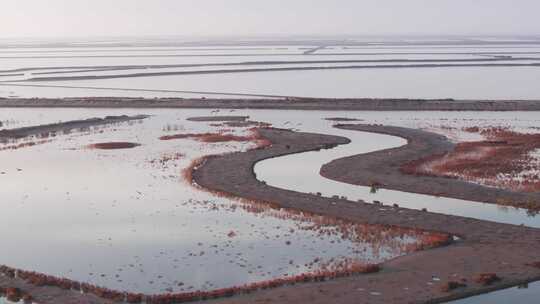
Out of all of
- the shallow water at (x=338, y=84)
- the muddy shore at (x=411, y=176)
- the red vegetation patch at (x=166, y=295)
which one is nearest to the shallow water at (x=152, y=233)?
the red vegetation patch at (x=166, y=295)

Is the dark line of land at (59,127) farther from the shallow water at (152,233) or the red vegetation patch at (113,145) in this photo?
the shallow water at (152,233)

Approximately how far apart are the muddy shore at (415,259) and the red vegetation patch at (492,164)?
6818 millimetres

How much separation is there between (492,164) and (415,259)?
16.0m

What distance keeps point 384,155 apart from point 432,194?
8.07 metres

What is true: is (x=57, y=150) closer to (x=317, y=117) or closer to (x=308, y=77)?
(x=317, y=117)

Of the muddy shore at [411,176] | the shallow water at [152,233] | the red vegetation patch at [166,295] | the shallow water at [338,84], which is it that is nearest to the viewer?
the red vegetation patch at [166,295]

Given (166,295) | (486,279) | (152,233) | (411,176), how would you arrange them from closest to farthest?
(166,295), (486,279), (152,233), (411,176)

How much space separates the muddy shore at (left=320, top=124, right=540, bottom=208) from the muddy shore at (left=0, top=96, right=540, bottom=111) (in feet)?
59.7

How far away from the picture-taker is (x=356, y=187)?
30.7 metres

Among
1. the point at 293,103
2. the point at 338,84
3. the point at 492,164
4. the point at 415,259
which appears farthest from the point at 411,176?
the point at 338,84

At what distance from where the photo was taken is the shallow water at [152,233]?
1972cm

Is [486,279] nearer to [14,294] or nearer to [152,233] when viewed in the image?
[152,233]

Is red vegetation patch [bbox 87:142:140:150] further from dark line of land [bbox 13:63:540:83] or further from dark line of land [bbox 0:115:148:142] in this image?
dark line of land [bbox 13:63:540:83]

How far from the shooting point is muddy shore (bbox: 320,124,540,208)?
2820 cm
